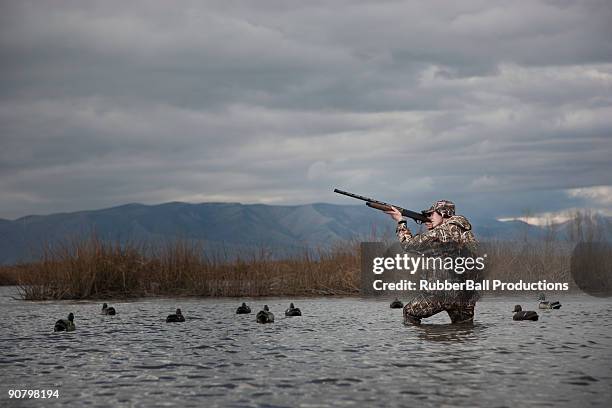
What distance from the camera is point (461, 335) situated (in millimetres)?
14906

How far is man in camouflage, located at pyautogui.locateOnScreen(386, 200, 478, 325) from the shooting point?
15.7 meters

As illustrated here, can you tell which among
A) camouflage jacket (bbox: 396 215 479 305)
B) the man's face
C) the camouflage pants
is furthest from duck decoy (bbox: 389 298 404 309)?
the man's face

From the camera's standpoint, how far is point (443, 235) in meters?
15.7

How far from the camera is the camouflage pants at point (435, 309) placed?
16000 mm

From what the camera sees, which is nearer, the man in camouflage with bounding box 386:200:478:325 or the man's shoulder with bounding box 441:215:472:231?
the man in camouflage with bounding box 386:200:478:325

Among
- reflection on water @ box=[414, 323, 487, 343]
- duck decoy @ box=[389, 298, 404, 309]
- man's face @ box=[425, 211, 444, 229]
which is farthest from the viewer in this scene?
duck decoy @ box=[389, 298, 404, 309]

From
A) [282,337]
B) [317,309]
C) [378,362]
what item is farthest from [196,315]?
[378,362]

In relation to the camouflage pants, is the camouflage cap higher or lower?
higher

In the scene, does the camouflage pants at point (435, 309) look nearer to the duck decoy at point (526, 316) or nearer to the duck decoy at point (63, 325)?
the duck decoy at point (526, 316)

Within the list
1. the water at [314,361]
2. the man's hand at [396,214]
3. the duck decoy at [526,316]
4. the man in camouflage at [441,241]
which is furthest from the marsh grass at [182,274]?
the man in camouflage at [441,241]

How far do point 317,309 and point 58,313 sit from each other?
22.4 ft

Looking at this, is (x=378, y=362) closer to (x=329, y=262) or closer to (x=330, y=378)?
(x=330, y=378)

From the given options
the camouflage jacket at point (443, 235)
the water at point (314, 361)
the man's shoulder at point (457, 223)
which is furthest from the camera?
the man's shoulder at point (457, 223)

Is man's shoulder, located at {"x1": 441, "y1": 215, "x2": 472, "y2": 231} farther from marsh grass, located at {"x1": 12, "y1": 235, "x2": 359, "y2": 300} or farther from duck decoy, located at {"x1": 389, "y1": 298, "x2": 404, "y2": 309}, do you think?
marsh grass, located at {"x1": 12, "y1": 235, "x2": 359, "y2": 300}
